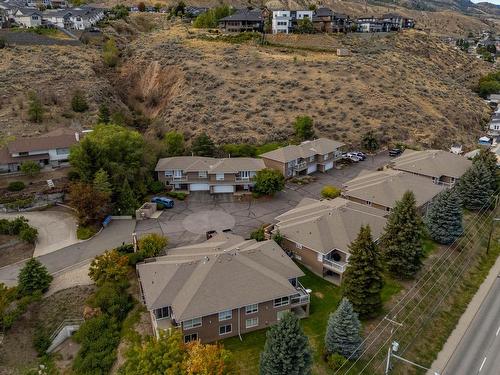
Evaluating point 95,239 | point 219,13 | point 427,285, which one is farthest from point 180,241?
point 219,13

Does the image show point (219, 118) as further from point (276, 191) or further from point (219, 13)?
point (219, 13)

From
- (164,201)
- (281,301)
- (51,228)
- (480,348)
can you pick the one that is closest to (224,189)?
(164,201)

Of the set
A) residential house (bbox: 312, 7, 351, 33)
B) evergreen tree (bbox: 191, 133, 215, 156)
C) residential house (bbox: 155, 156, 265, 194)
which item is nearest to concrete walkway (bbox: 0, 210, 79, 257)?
residential house (bbox: 155, 156, 265, 194)

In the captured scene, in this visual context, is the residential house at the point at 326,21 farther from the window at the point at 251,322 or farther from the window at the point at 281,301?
the window at the point at 251,322

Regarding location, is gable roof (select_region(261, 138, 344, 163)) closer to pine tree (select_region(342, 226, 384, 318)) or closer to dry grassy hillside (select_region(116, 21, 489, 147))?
dry grassy hillside (select_region(116, 21, 489, 147))

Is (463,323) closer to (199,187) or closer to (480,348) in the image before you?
(480,348)

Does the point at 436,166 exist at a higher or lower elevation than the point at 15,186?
higher
